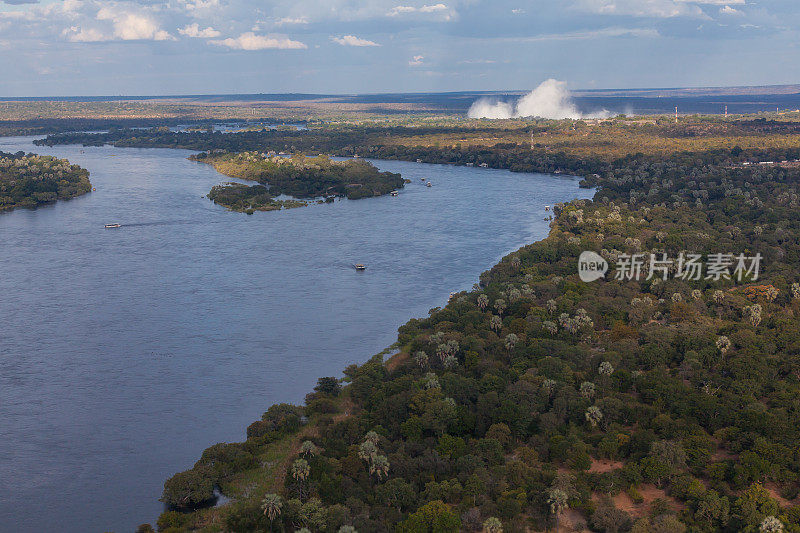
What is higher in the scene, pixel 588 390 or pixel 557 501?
pixel 588 390

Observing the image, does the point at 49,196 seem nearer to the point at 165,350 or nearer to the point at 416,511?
the point at 165,350

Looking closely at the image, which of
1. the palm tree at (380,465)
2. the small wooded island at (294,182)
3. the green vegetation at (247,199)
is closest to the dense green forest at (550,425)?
the palm tree at (380,465)

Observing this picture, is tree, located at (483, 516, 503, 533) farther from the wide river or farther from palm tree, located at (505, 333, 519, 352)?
palm tree, located at (505, 333, 519, 352)

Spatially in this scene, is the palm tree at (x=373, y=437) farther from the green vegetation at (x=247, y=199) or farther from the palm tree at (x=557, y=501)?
the green vegetation at (x=247, y=199)

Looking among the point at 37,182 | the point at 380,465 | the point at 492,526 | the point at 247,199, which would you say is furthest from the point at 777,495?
the point at 37,182

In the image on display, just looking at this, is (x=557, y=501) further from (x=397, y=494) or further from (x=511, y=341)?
(x=511, y=341)

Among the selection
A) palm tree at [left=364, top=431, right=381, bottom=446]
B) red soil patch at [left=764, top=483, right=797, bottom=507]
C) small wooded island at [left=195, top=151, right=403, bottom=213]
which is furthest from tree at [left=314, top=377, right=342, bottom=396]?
small wooded island at [left=195, top=151, right=403, bottom=213]
